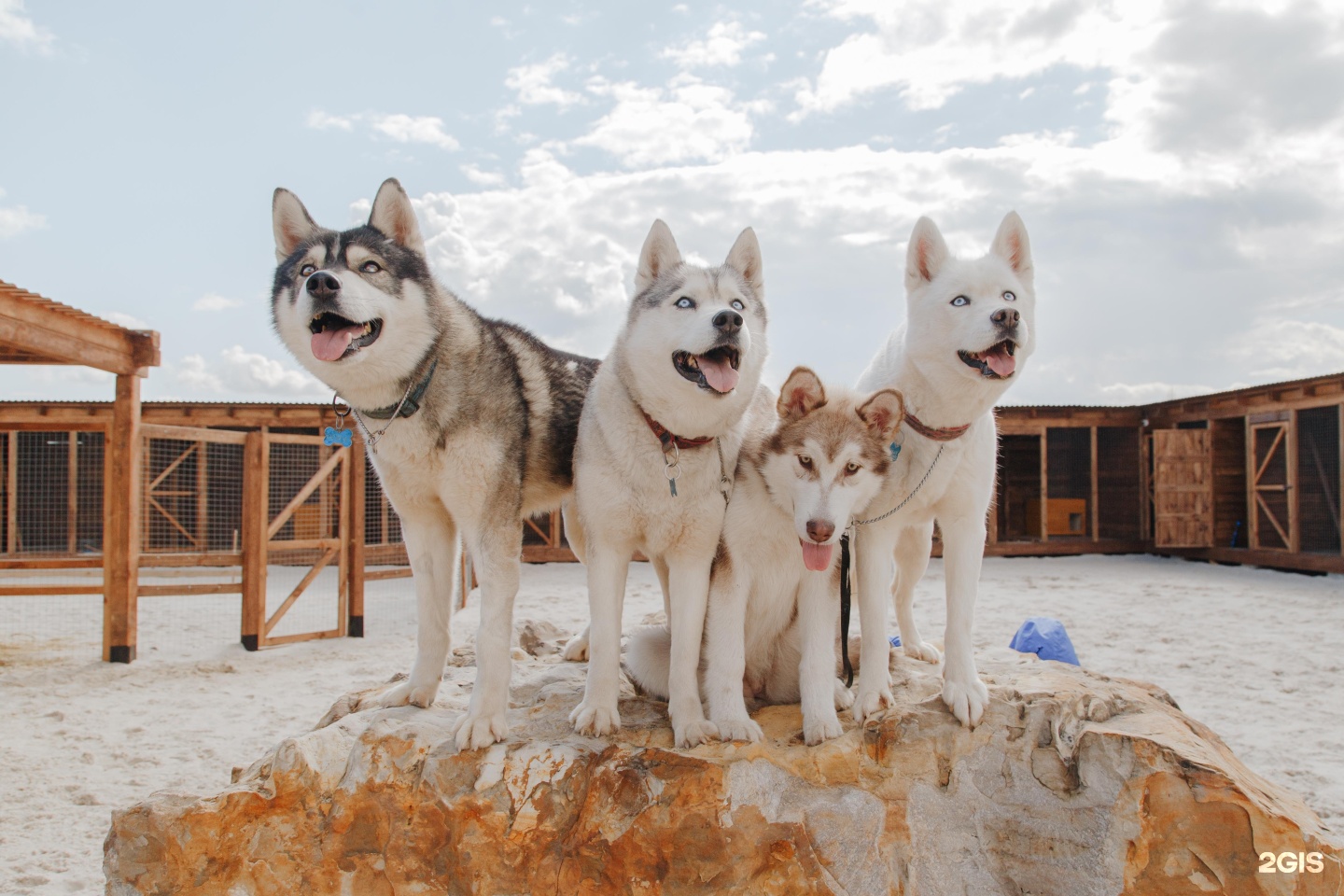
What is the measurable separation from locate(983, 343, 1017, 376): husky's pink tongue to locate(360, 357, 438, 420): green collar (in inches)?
84.0

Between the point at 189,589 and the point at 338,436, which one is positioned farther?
the point at 189,589

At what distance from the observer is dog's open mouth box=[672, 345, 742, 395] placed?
115 inches

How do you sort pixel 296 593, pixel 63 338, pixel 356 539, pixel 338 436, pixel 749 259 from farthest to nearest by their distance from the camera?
pixel 356 539 < pixel 296 593 < pixel 63 338 < pixel 338 436 < pixel 749 259

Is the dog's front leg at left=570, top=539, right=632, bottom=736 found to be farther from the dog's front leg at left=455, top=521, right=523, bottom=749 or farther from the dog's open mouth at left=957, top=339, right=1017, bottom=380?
the dog's open mouth at left=957, top=339, right=1017, bottom=380

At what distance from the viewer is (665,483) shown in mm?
3104

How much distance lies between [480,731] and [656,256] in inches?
78.0

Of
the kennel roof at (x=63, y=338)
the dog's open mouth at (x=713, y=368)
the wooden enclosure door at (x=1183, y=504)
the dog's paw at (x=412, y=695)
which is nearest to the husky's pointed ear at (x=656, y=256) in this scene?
the dog's open mouth at (x=713, y=368)

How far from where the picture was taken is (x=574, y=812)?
9.96ft

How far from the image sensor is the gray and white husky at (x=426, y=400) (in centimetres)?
304

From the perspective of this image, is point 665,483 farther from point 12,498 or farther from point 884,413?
point 12,498

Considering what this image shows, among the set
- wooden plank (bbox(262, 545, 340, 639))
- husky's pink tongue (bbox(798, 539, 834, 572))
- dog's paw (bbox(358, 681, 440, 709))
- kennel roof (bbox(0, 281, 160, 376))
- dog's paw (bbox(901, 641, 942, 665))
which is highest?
kennel roof (bbox(0, 281, 160, 376))

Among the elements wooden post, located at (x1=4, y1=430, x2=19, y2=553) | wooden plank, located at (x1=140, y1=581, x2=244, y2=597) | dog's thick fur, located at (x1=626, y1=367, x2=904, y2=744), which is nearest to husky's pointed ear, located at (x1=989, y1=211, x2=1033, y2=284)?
dog's thick fur, located at (x1=626, y1=367, x2=904, y2=744)

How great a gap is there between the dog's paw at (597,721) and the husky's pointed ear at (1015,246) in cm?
237

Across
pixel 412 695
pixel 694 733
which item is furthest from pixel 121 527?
pixel 694 733
